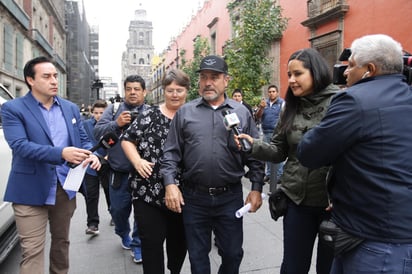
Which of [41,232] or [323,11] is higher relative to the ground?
[323,11]

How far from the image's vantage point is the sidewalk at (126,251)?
3629mm

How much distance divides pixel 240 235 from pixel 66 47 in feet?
127

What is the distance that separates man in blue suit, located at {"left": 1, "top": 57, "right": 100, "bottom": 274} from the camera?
250 cm

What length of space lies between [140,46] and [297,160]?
4624 inches

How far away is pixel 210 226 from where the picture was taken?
257 centimetres

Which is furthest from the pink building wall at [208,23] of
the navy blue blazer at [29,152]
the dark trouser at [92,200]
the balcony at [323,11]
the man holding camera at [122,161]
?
the navy blue blazer at [29,152]

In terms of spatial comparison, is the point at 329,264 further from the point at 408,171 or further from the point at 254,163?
the point at 408,171

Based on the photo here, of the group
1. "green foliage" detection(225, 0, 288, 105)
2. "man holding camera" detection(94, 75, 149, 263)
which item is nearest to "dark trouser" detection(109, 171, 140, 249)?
"man holding camera" detection(94, 75, 149, 263)

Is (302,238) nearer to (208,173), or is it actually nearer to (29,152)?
(208,173)

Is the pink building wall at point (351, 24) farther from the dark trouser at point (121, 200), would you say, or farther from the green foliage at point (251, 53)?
the dark trouser at point (121, 200)

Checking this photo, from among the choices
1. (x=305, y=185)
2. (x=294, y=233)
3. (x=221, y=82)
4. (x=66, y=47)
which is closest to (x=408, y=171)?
(x=305, y=185)

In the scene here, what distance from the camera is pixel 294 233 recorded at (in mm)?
2287

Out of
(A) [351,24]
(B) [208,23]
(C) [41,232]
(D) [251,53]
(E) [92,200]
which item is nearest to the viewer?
(C) [41,232]

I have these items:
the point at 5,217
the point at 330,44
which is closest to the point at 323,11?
the point at 330,44
